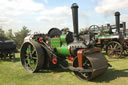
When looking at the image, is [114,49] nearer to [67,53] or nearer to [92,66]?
[67,53]

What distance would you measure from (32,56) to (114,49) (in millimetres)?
5441

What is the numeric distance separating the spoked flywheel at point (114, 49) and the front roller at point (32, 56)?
5.20 metres

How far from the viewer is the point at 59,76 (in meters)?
5.16

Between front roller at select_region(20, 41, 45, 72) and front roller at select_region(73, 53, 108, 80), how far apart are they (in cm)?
152

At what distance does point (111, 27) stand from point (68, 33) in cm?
680

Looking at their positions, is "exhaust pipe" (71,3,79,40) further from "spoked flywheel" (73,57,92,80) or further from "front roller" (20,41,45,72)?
"front roller" (20,41,45,72)

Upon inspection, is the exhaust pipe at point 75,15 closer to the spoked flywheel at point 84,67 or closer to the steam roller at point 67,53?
the steam roller at point 67,53

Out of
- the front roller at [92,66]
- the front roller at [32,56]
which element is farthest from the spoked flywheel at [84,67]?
Result: the front roller at [32,56]

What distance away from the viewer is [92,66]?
4.16 m

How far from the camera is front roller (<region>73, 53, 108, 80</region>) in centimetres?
420

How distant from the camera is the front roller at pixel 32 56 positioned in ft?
18.2

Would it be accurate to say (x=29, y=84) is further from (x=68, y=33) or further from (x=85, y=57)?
(x=68, y=33)

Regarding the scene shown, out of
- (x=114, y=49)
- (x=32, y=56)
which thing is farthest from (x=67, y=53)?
(x=114, y=49)

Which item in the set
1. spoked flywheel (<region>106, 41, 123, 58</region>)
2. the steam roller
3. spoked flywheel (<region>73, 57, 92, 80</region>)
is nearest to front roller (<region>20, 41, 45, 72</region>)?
the steam roller
